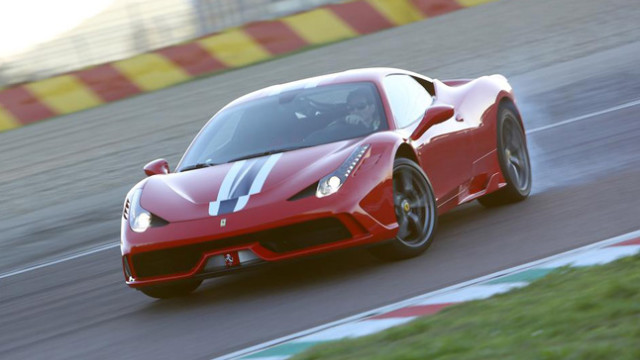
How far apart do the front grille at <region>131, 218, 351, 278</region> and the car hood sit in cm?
16

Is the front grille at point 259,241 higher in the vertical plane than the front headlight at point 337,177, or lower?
lower

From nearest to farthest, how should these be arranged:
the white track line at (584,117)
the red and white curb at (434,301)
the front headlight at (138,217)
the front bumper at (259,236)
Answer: the red and white curb at (434,301), the front bumper at (259,236), the front headlight at (138,217), the white track line at (584,117)

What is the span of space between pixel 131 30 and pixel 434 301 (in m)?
12.8

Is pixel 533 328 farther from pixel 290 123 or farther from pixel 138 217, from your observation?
pixel 290 123

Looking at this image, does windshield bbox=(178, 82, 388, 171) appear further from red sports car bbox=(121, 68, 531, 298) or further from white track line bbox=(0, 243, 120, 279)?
white track line bbox=(0, 243, 120, 279)

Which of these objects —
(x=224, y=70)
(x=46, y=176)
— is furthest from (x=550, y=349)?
(x=224, y=70)

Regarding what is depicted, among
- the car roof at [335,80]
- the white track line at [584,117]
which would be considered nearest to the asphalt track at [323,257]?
the white track line at [584,117]

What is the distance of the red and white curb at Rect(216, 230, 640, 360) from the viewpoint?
17.9 ft

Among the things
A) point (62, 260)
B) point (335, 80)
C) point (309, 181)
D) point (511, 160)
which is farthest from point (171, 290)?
point (511, 160)

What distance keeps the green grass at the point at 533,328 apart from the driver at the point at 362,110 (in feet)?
7.38

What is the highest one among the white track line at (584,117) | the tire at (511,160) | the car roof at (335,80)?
the car roof at (335,80)

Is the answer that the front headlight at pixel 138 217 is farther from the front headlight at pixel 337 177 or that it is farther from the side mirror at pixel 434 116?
the side mirror at pixel 434 116

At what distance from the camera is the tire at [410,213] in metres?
7.20

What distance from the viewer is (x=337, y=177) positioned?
22.7 ft
